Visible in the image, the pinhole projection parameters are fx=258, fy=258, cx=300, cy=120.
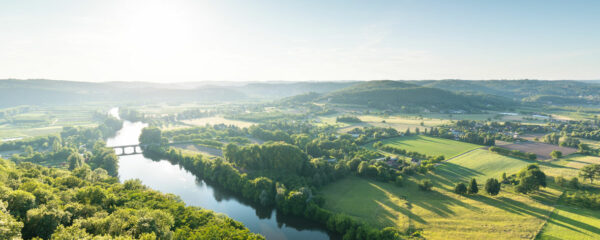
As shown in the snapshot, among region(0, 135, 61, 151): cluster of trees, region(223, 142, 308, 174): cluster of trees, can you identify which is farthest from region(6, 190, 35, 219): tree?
region(0, 135, 61, 151): cluster of trees

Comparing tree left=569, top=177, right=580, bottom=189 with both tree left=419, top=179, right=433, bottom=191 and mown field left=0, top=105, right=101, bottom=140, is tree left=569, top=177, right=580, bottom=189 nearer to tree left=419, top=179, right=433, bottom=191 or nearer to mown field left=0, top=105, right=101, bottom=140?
tree left=419, top=179, right=433, bottom=191

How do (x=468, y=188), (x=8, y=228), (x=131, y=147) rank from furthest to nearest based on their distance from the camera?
(x=131, y=147), (x=468, y=188), (x=8, y=228)

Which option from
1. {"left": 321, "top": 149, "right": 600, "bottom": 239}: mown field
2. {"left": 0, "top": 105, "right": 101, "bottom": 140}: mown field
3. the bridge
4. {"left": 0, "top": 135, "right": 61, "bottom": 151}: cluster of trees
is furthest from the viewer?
{"left": 0, "top": 105, "right": 101, "bottom": 140}: mown field

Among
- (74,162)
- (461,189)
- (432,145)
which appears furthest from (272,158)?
(432,145)

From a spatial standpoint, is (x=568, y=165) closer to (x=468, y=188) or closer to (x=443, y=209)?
(x=468, y=188)

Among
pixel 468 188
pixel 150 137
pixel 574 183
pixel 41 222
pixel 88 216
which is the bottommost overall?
pixel 150 137

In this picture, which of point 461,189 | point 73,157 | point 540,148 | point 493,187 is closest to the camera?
point 493,187

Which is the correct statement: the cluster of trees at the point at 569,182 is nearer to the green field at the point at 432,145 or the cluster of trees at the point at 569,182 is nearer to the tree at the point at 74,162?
the green field at the point at 432,145
